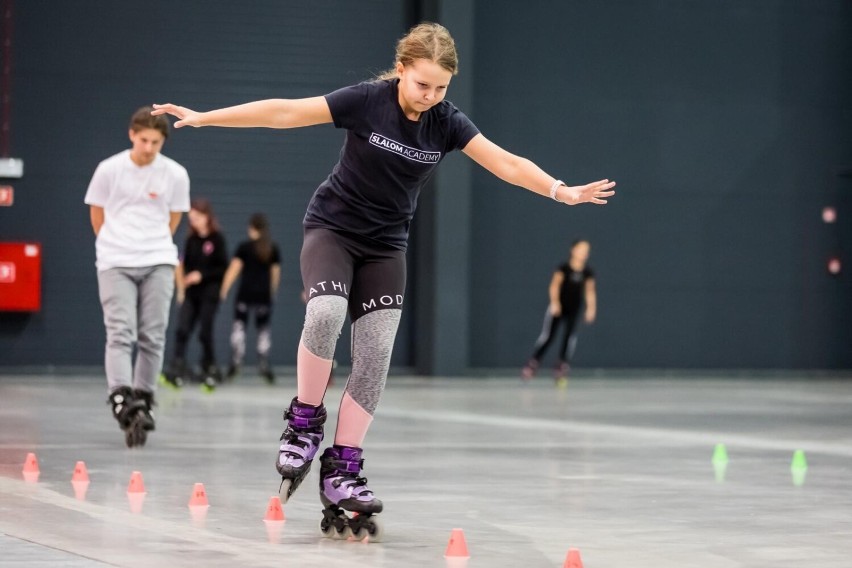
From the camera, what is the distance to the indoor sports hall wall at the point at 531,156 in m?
17.1

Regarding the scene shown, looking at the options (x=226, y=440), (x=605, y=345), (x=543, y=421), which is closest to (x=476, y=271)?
(x=605, y=345)

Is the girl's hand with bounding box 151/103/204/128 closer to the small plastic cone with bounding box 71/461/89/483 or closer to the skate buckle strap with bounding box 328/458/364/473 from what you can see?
the skate buckle strap with bounding box 328/458/364/473

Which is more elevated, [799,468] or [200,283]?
[200,283]

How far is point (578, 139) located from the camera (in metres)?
19.2

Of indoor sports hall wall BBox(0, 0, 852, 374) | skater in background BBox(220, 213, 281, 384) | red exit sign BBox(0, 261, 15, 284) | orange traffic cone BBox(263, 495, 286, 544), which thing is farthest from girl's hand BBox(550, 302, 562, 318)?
orange traffic cone BBox(263, 495, 286, 544)

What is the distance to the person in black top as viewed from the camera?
5.21 m

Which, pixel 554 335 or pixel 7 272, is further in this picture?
pixel 554 335

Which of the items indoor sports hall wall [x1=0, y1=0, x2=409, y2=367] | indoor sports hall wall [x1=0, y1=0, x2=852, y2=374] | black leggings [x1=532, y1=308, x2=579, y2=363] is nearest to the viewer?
indoor sports hall wall [x1=0, y1=0, x2=409, y2=367]

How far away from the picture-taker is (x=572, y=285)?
57.5 feet

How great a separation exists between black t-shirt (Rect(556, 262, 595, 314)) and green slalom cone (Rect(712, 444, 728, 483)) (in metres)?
8.32

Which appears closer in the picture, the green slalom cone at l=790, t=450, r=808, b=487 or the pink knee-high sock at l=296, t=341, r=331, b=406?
the pink knee-high sock at l=296, t=341, r=331, b=406

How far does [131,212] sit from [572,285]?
31.6 ft

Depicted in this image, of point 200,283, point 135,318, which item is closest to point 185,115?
point 135,318

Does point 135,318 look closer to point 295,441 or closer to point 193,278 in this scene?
point 295,441
